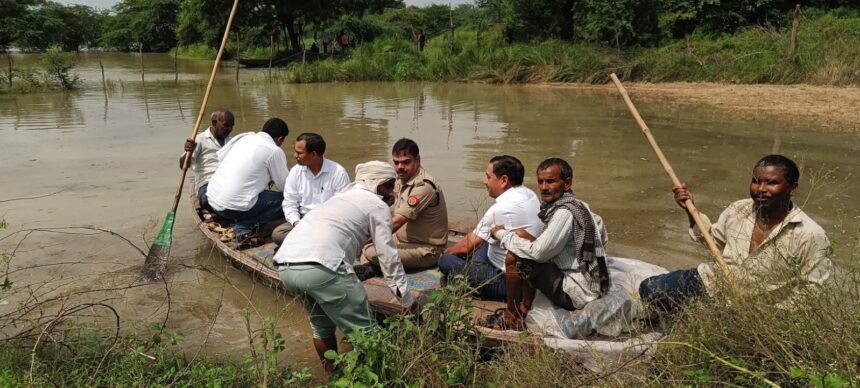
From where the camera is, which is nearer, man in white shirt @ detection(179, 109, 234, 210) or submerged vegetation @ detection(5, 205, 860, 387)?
submerged vegetation @ detection(5, 205, 860, 387)

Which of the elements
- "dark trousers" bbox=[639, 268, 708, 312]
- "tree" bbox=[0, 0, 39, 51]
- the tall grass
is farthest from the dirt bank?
"tree" bbox=[0, 0, 39, 51]

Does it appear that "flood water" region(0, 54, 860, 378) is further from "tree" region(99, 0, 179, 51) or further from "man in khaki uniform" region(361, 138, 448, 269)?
"tree" region(99, 0, 179, 51)

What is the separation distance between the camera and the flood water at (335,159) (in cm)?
505

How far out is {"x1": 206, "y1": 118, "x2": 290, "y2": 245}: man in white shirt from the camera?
523cm

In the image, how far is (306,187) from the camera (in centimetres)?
504

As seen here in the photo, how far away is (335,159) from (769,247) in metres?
7.43

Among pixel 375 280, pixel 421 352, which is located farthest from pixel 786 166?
pixel 375 280

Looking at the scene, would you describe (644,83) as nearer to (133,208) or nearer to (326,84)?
(326,84)

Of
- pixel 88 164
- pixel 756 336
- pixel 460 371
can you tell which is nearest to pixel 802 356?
pixel 756 336

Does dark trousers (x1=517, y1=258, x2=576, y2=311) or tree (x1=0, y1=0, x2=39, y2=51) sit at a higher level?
tree (x1=0, y1=0, x2=39, y2=51)

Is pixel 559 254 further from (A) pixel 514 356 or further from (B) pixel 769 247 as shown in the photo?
(B) pixel 769 247

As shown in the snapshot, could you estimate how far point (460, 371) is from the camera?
2.92 metres

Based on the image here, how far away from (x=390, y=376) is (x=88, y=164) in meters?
8.16

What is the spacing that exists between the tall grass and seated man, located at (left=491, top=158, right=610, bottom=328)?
1429 cm
